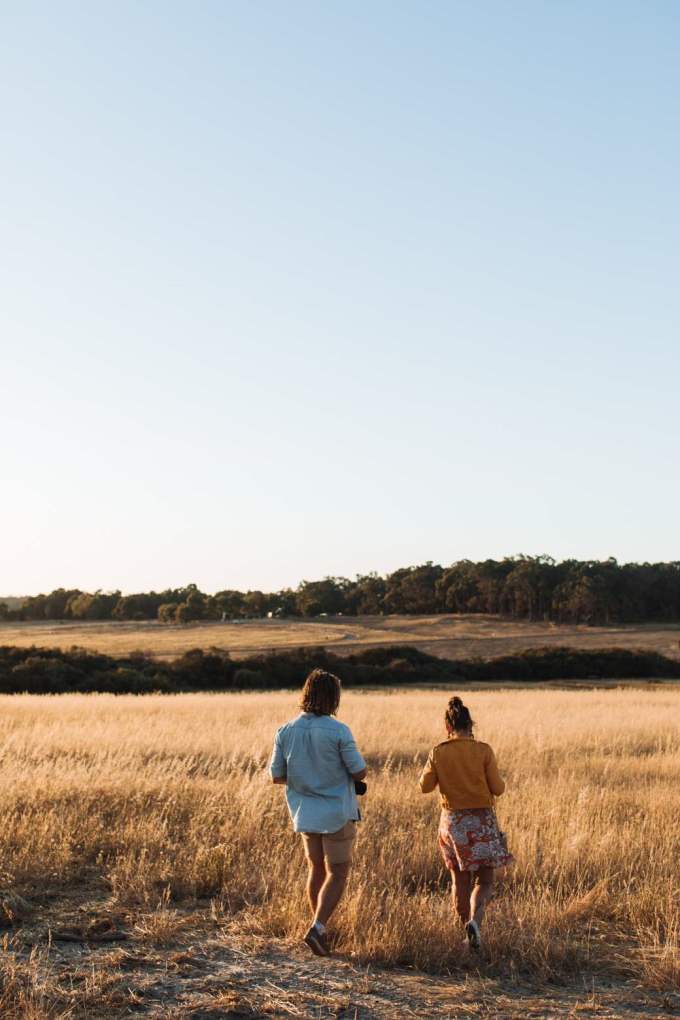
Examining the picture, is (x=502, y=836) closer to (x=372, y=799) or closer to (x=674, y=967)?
(x=674, y=967)

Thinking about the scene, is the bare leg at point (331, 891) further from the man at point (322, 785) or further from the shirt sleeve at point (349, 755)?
the shirt sleeve at point (349, 755)

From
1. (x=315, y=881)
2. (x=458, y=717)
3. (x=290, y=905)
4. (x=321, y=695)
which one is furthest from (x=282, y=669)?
(x=321, y=695)

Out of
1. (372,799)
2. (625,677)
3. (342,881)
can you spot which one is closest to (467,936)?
(342,881)

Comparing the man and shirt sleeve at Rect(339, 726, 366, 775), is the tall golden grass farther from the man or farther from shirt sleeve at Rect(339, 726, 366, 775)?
shirt sleeve at Rect(339, 726, 366, 775)

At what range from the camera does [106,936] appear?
266 inches

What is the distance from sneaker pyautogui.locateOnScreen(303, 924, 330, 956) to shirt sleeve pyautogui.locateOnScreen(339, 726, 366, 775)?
3.33 ft

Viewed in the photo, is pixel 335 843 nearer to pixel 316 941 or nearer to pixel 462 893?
pixel 316 941

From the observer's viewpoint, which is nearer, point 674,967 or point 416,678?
point 674,967

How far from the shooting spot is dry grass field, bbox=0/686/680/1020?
5664 millimetres

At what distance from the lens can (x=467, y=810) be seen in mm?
7016

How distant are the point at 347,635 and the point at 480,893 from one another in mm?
70356

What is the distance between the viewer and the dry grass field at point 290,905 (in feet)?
18.6

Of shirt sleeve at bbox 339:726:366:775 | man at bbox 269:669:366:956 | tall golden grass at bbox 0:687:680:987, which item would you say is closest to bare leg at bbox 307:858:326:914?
man at bbox 269:669:366:956

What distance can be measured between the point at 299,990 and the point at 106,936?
1.70 metres
